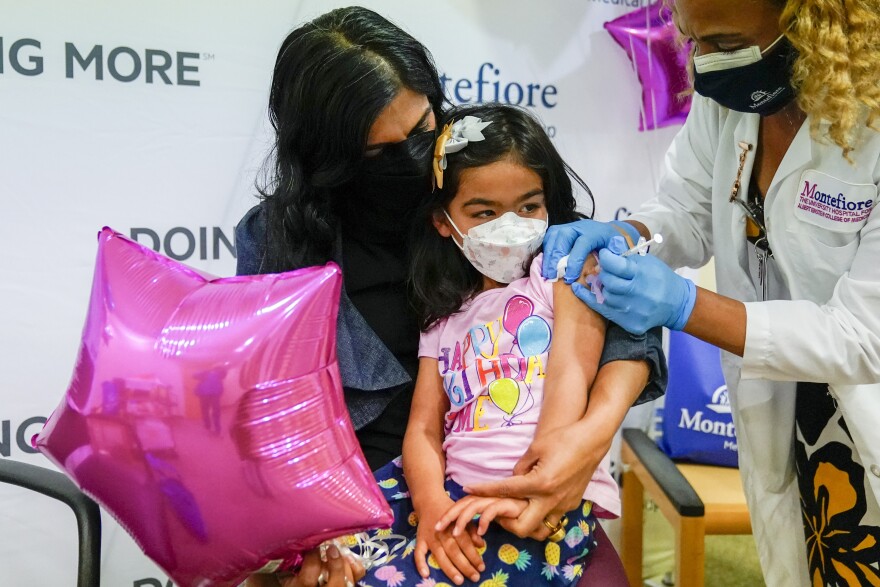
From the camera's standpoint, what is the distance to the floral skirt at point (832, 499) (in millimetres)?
1519

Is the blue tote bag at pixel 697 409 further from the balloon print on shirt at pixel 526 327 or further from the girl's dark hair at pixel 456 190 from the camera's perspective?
the balloon print on shirt at pixel 526 327

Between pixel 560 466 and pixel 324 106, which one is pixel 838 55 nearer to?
pixel 560 466

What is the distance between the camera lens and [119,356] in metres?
1.16

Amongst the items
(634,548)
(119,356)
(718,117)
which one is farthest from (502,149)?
(634,548)

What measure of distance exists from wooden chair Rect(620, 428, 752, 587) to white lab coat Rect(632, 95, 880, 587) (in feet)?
0.93

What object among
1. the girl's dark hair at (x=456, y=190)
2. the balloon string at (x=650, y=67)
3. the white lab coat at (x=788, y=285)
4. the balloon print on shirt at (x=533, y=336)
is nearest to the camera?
the white lab coat at (x=788, y=285)

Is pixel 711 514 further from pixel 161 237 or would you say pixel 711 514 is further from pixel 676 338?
pixel 161 237

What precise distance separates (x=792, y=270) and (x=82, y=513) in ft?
4.69

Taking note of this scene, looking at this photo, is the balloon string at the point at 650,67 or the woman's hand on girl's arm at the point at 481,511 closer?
the woman's hand on girl's arm at the point at 481,511

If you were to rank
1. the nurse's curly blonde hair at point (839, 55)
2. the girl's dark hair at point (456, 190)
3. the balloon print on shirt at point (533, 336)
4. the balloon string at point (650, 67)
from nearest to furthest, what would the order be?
1. the nurse's curly blonde hair at point (839, 55)
2. the balloon print on shirt at point (533, 336)
3. the girl's dark hair at point (456, 190)
4. the balloon string at point (650, 67)

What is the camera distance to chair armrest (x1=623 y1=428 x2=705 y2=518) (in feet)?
6.70

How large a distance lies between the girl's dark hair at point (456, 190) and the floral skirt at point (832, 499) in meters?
0.70

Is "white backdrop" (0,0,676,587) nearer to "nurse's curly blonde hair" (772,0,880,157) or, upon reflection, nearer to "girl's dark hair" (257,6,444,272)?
"girl's dark hair" (257,6,444,272)

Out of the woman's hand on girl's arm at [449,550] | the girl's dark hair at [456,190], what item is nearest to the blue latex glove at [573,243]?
the girl's dark hair at [456,190]
